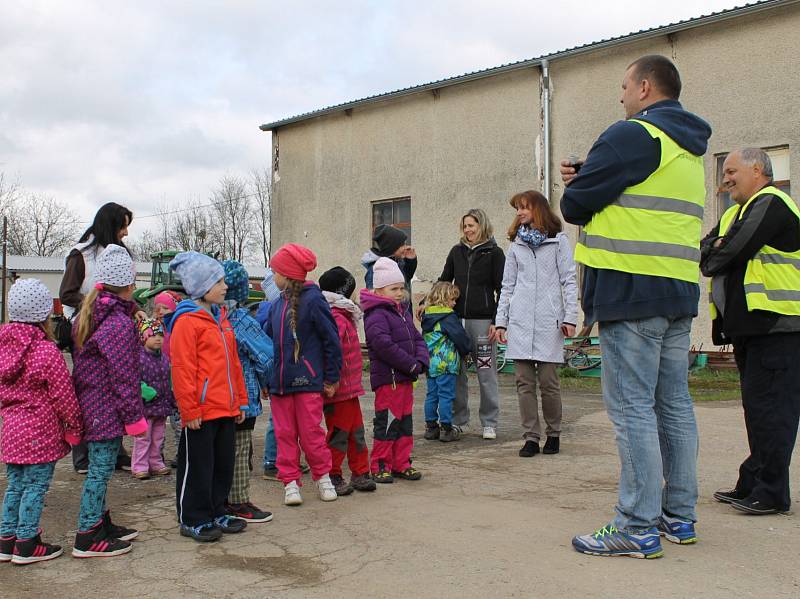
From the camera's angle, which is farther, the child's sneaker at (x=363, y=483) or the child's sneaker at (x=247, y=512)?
the child's sneaker at (x=363, y=483)

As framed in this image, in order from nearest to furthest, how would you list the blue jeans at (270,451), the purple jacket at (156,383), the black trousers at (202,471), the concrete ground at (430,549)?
1. the concrete ground at (430,549)
2. the black trousers at (202,471)
3. the purple jacket at (156,383)
4. the blue jeans at (270,451)

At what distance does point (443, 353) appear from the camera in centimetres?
671

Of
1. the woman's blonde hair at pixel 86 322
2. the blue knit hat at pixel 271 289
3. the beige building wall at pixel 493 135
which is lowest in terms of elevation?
the woman's blonde hair at pixel 86 322

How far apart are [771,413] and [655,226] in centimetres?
148

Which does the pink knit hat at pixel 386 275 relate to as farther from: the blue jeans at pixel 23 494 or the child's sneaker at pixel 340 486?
the blue jeans at pixel 23 494

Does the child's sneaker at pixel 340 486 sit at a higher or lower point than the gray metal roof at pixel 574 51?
lower

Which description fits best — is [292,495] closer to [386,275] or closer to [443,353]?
[386,275]

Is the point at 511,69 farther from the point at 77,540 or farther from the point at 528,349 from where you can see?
the point at 77,540

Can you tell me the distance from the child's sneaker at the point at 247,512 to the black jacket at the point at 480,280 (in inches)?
123

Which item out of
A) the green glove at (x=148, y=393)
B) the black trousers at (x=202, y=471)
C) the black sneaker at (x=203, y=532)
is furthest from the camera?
the green glove at (x=148, y=393)

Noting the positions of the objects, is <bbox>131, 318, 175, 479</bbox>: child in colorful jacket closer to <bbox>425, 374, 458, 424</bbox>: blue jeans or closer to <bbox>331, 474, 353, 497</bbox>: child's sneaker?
<bbox>331, 474, 353, 497</bbox>: child's sneaker

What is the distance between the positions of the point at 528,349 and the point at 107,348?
3270 millimetres

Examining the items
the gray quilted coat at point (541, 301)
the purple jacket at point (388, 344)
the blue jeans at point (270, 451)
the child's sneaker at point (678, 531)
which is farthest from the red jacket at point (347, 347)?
the child's sneaker at point (678, 531)

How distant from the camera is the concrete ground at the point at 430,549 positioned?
10.2 ft
